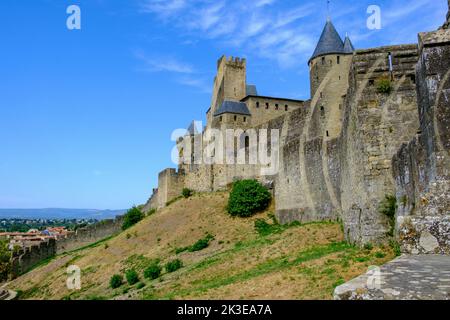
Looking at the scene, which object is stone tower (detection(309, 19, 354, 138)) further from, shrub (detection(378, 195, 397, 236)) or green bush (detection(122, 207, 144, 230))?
green bush (detection(122, 207, 144, 230))

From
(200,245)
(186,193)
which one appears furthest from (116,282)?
(186,193)

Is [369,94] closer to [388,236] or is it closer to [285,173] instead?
[388,236]

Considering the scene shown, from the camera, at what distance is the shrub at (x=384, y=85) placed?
12.4m

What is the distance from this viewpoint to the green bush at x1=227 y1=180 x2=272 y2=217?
3159 cm

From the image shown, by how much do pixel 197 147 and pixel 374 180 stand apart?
3951 cm

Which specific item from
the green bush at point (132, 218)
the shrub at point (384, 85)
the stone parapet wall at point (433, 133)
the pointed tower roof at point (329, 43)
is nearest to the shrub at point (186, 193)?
the green bush at point (132, 218)

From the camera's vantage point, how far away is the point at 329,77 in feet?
112

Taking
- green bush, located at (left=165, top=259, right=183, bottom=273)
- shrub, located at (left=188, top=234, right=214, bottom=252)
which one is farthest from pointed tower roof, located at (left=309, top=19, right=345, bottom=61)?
green bush, located at (left=165, top=259, right=183, bottom=273)

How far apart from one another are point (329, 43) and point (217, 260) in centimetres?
2222

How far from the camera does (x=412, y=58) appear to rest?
489 inches

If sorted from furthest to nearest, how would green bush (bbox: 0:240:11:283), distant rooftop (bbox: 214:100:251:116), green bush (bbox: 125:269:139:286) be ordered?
green bush (bbox: 0:240:11:283), distant rooftop (bbox: 214:100:251:116), green bush (bbox: 125:269:139:286)

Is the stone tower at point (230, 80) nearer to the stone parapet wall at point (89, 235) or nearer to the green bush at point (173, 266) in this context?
the stone parapet wall at point (89, 235)

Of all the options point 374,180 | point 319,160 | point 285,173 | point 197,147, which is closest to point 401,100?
point 374,180

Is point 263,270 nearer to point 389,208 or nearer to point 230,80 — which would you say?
point 389,208
